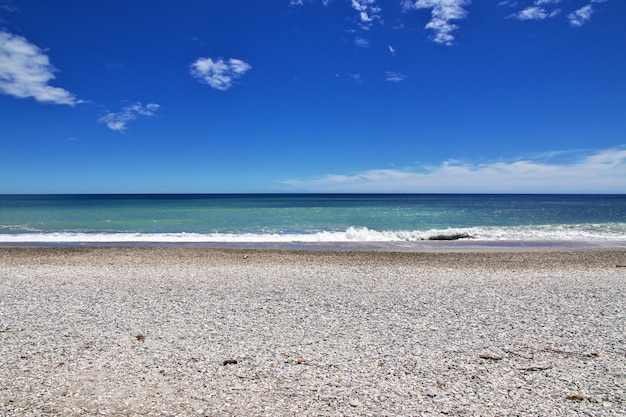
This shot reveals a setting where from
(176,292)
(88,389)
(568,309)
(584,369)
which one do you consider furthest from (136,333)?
(568,309)

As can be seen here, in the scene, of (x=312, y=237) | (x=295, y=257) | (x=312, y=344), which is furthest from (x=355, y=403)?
(x=312, y=237)

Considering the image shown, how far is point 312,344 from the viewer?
5129mm

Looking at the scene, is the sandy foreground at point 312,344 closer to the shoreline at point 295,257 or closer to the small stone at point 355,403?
the small stone at point 355,403

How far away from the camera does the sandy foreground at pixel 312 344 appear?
3717mm

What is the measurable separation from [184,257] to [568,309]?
11.4 m

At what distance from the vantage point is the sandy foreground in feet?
12.2

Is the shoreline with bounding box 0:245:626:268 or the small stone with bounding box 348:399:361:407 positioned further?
the shoreline with bounding box 0:245:626:268

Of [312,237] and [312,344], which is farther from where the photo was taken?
[312,237]

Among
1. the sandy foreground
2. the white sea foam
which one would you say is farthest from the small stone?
the white sea foam

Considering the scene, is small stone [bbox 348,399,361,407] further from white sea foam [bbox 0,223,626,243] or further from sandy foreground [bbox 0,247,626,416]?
white sea foam [bbox 0,223,626,243]

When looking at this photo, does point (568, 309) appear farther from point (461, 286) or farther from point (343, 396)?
point (343, 396)

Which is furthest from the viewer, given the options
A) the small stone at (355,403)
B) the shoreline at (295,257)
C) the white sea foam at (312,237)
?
the white sea foam at (312,237)

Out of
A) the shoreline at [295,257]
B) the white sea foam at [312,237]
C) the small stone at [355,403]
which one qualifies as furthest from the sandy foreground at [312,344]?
the white sea foam at [312,237]

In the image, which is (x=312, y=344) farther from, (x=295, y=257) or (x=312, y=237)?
(x=312, y=237)
